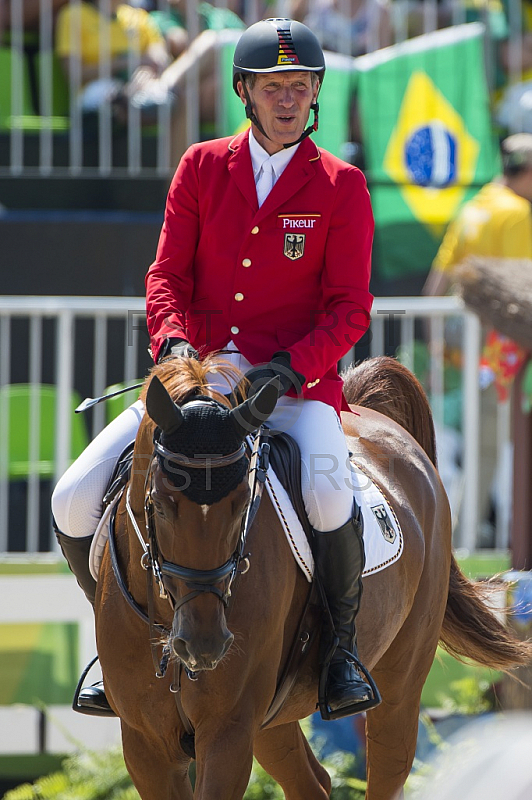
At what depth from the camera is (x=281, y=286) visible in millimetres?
3932

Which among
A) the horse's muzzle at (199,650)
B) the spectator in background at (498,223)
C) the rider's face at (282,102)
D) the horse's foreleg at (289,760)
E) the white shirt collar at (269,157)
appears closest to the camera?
the horse's muzzle at (199,650)

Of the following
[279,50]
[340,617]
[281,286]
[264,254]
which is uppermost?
[279,50]

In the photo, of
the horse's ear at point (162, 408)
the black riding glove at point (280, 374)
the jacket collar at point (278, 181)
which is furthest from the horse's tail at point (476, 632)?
the horse's ear at point (162, 408)

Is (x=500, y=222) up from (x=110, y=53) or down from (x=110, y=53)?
down

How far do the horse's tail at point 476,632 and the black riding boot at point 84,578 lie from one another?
174 cm

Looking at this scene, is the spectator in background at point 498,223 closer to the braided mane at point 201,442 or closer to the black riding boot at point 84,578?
the black riding boot at point 84,578

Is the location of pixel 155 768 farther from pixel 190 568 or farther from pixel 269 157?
pixel 269 157

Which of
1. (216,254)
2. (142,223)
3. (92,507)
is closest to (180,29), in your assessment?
(142,223)

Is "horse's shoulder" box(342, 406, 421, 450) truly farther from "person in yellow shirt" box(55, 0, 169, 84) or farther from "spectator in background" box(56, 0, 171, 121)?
"person in yellow shirt" box(55, 0, 169, 84)

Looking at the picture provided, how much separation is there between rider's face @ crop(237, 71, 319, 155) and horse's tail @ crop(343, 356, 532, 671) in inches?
57.9

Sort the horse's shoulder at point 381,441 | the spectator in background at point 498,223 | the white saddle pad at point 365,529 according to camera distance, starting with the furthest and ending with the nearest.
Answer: the spectator in background at point 498,223 → the horse's shoulder at point 381,441 → the white saddle pad at point 365,529

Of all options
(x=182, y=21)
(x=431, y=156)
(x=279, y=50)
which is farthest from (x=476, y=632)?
(x=182, y=21)

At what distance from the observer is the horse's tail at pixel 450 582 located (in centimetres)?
483

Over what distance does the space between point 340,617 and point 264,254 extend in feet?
4.17
